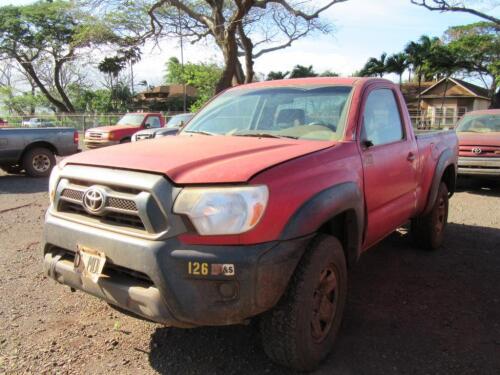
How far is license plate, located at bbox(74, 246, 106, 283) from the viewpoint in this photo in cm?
261

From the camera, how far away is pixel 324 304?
292 centimetres

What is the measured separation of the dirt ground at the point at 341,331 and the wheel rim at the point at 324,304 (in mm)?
234

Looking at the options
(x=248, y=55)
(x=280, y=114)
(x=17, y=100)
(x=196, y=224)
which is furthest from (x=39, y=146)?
(x=17, y=100)

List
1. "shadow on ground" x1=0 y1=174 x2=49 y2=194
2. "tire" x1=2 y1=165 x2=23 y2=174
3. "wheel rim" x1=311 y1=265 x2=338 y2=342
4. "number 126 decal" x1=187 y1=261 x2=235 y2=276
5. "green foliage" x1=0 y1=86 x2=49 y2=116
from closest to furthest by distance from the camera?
"number 126 decal" x1=187 y1=261 x2=235 y2=276 < "wheel rim" x1=311 y1=265 x2=338 y2=342 < "shadow on ground" x1=0 y1=174 x2=49 y2=194 < "tire" x1=2 y1=165 x2=23 y2=174 < "green foliage" x1=0 y1=86 x2=49 y2=116

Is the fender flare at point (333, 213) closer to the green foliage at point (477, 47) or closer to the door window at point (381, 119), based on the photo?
the door window at point (381, 119)

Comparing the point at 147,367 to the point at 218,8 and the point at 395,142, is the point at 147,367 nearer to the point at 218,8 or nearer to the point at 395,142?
the point at 395,142

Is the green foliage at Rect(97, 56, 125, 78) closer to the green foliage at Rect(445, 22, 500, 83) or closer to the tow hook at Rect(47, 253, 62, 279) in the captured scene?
the green foliage at Rect(445, 22, 500, 83)

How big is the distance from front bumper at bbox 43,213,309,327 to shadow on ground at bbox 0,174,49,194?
7608mm

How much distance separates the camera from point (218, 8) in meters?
23.2

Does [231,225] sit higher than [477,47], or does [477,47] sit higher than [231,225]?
[477,47]

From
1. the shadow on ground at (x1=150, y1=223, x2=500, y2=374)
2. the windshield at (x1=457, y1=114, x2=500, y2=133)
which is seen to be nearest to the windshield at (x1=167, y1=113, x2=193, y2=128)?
the windshield at (x1=457, y1=114, x2=500, y2=133)

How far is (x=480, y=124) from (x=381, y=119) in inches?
296

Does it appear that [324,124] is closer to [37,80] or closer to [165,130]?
[165,130]

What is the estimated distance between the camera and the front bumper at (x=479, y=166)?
895 cm
